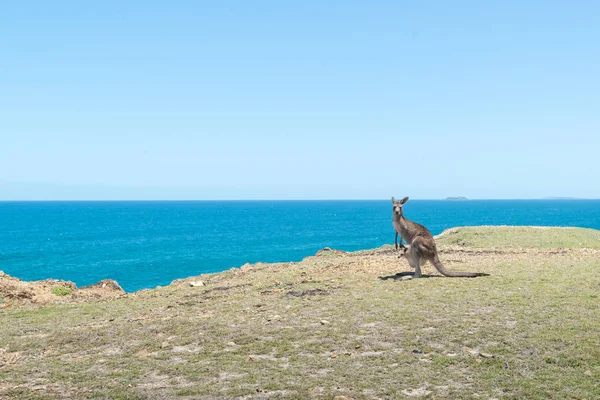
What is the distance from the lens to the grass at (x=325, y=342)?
348 inches

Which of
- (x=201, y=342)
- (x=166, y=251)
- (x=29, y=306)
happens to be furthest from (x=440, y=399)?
(x=166, y=251)

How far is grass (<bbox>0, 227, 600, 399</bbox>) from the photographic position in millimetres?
8844

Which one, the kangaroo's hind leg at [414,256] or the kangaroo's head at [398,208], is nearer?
the kangaroo's hind leg at [414,256]

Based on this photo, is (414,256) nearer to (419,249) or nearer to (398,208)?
(419,249)

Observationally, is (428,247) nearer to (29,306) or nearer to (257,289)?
(257,289)

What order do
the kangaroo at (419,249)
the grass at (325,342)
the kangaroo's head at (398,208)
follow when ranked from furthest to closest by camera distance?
1. the kangaroo's head at (398,208)
2. the kangaroo at (419,249)
3. the grass at (325,342)

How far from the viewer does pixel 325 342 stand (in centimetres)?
1092

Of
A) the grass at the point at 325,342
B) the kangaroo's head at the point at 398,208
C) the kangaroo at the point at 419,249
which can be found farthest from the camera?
the kangaroo's head at the point at 398,208

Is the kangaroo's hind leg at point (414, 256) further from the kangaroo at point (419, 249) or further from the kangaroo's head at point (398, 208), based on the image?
the kangaroo's head at point (398, 208)

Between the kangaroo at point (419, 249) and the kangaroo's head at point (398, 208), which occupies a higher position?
the kangaroo's head at point (398, 208)

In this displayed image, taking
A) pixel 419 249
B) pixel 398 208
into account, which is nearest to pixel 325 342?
pixel 419 249

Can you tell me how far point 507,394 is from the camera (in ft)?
27.3

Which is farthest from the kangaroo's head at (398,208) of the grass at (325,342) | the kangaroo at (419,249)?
the grass at (325,342)

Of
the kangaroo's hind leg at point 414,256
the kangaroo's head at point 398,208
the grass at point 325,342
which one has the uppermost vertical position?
the kangaroo's head at point 398,208
